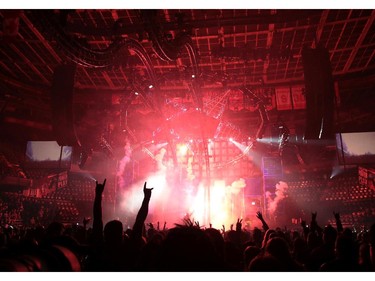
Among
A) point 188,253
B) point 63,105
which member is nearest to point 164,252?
point 188,253

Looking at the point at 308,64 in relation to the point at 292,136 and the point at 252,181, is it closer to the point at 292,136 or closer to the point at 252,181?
the point at 292,136

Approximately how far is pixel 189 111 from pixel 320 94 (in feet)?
29.4

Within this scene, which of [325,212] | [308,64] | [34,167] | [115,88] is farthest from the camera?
[325,212]

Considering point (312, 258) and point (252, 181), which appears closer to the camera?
point (312, 258)

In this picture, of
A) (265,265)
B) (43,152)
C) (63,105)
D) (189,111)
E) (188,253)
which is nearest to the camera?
(188,253)

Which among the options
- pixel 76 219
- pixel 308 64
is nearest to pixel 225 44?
pixel 308 64

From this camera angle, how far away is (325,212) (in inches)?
703

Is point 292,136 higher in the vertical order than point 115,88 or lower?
lower

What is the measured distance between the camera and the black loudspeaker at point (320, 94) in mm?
6867

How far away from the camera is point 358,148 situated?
14.5 metres

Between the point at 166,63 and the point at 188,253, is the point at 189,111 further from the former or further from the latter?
the point at 188,253

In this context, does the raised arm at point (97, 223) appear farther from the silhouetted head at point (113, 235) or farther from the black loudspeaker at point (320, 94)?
the black loudspeaker at point (320, 94)

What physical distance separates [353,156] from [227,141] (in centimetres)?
780

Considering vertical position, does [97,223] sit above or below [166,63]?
below
